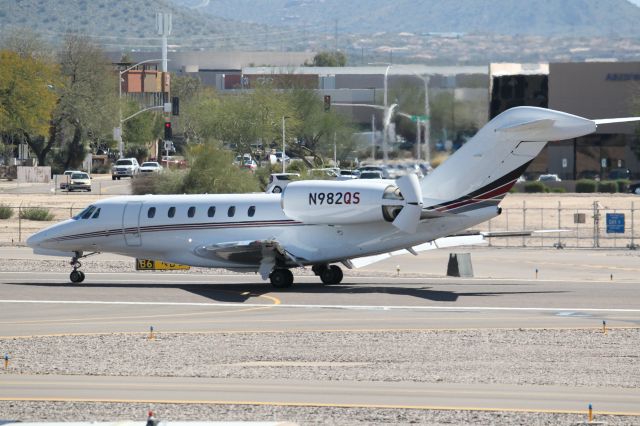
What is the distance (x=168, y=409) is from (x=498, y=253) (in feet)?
103

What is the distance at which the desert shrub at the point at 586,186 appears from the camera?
82938 millimetres

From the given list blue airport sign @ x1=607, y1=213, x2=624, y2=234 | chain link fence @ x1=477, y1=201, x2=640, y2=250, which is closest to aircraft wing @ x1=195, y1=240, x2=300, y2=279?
chain link fence @ x1=477, y1=201, x2=640, y2=250

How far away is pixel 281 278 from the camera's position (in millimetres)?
33250

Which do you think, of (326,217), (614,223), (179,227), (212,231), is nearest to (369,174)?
(614,223)

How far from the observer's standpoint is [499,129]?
102 feet

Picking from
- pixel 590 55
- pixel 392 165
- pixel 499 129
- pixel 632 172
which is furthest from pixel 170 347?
pixel 590 55

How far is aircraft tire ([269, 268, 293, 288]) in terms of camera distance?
109 feet

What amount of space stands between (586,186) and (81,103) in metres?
44.0

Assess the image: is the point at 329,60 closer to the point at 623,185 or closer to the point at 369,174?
the point at 623,185

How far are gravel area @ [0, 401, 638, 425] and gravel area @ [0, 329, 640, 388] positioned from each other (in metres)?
2.62

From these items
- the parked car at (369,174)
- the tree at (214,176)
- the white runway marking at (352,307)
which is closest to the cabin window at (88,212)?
the white runway marking at (352,307)

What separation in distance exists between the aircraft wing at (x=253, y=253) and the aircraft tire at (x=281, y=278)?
1.18 ft

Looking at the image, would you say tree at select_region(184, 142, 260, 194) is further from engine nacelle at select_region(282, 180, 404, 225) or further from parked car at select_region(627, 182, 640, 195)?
engine nacelle at select_region(282, 180, 404, 225)

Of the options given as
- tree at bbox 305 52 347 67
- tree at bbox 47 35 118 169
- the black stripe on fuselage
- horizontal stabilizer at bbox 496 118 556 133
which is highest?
tree at bbox 305 52 347 67
